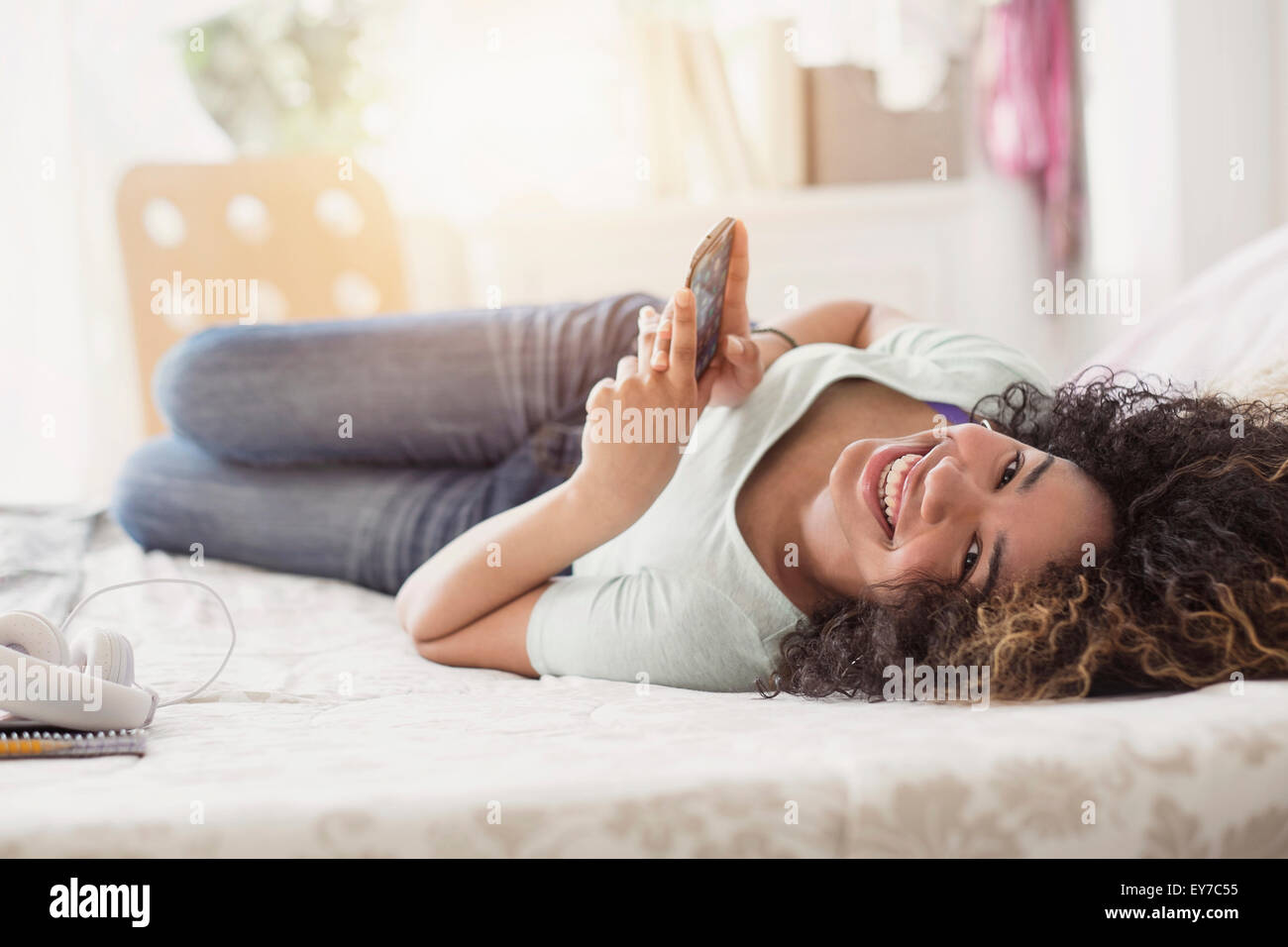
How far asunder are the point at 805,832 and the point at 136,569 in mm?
1021

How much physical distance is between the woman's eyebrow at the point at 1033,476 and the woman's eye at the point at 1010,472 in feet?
0.04

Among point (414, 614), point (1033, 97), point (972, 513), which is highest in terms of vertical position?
point (1033, 97)

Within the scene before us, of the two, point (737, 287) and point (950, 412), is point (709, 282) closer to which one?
point (737, 287)

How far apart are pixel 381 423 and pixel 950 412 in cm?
Result: 67

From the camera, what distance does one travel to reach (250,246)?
2.34m

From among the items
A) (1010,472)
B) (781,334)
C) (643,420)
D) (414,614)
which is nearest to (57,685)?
(414,614)

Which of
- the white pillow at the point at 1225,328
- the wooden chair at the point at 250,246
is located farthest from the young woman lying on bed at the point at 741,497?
the wooden chair at the point at 250,246

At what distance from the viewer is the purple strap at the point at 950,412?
104 cm

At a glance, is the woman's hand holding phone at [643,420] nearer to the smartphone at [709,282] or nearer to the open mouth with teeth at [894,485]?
the smartphone at [709,282]

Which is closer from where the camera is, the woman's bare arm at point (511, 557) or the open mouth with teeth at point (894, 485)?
the open mouth with teeth at point (894, 485)

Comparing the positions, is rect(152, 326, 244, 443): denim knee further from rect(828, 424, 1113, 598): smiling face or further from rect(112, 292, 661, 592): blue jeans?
rect(828, 424, 1113, 598): smiling face

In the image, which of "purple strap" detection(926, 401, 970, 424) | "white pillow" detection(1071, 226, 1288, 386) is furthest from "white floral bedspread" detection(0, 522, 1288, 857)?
"white pillow" detection(1071, 226, 1288, 386)
